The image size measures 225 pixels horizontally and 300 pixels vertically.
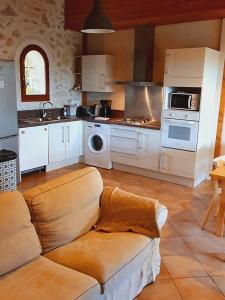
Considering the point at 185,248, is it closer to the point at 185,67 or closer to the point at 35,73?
the point at 185,67

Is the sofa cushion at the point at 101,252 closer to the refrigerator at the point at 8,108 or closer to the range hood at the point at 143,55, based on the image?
the refrigerator at the point at 8,108

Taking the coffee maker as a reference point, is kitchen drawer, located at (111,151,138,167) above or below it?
below

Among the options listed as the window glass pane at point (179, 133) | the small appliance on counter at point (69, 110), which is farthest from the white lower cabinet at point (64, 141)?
the window glass pane at point (179, 133)

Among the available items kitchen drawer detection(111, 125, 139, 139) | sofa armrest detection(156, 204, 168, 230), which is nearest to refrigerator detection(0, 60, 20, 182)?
kitchen drawer detection(111, 125, 139, 139)

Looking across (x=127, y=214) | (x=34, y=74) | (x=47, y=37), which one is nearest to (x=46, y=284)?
(x=127, y=214)

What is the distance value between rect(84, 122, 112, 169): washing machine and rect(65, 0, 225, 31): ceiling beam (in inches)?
71.2

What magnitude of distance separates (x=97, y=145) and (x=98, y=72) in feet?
4.50

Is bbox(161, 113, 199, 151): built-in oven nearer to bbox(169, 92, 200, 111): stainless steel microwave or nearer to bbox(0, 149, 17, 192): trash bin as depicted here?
bbox(169, 92, 200, 111): stainless steel microwave

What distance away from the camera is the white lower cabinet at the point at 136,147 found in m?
4.87

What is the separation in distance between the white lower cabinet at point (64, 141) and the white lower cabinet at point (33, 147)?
0.13 meters

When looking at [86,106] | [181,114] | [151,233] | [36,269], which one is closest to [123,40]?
[86,106]

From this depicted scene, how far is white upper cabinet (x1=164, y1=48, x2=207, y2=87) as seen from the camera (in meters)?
4.22

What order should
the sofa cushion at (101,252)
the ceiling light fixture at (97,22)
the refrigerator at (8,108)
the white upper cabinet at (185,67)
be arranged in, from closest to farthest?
the sofa cushion at (101,252) → the ceiling light fixture at (97,22) → the refrigerator at (8,108) → the white upper cabinet at (185,67)

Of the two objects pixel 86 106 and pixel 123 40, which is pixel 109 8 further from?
pixel 86 106
